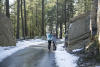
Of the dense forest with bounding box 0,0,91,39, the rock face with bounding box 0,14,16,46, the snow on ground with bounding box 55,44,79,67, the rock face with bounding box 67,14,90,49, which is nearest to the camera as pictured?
the snow on ground with bounding box 55,44,79,67

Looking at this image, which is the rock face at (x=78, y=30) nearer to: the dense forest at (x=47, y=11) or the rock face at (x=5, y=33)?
the rock face at (x=5, y=33)

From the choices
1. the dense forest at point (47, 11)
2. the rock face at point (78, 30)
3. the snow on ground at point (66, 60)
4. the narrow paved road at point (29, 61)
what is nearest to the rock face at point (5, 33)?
the narrow paved road at point (29, 61)

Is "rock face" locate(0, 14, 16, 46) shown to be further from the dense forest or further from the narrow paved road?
the dense forest

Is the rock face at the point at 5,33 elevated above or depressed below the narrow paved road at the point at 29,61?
above

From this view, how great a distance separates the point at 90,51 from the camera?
38.0ft

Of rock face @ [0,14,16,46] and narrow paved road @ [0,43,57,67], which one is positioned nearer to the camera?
narrow paved road @ [0,43,57,67]

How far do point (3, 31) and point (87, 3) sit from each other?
133ft

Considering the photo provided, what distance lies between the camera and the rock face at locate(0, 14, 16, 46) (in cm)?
2027

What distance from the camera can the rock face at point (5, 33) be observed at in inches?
798

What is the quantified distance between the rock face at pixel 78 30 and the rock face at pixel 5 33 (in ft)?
21.3

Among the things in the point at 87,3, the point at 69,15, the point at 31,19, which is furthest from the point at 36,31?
the point at 87,3

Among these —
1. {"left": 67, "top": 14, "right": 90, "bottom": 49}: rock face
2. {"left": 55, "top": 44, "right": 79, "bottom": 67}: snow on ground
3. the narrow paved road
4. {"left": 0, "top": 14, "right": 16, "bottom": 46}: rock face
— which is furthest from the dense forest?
{"left": 55, "top": 44, "right": 79, "bottom": 67}: snow on ground

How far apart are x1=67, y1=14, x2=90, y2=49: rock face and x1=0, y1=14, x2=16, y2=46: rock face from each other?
21.3ft

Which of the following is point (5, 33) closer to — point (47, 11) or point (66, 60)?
point (66, 60)
